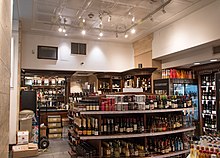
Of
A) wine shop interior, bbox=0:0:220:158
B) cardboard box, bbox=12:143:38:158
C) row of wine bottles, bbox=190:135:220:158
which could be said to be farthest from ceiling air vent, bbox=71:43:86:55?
row of wine bottles, bbox=190:135:220:158

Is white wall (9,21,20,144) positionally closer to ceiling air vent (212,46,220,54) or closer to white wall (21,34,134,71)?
white wall (21,34,134,71)

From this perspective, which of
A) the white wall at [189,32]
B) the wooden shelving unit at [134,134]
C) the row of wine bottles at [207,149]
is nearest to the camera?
the row of wine bottles at [207,149]

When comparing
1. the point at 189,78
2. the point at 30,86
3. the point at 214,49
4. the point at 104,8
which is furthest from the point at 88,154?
the point at 30,86

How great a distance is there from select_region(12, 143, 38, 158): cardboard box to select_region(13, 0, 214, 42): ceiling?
12.6 ft

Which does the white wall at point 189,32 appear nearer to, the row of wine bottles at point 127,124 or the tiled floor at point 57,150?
the row of wine bottles at point 127,124

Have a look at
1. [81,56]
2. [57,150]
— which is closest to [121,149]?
[57,150]

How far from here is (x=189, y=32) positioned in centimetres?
609

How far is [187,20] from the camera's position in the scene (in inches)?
245

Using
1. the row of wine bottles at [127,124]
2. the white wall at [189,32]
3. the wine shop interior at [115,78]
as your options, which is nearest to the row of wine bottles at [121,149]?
the wine shop interior at [115,78]

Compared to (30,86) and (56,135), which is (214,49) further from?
(30,86)

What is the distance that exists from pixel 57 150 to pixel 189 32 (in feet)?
17.7

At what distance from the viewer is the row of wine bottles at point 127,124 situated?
3.85 m

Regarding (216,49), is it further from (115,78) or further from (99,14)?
(115,78)

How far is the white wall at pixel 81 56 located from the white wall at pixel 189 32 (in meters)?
1.98
